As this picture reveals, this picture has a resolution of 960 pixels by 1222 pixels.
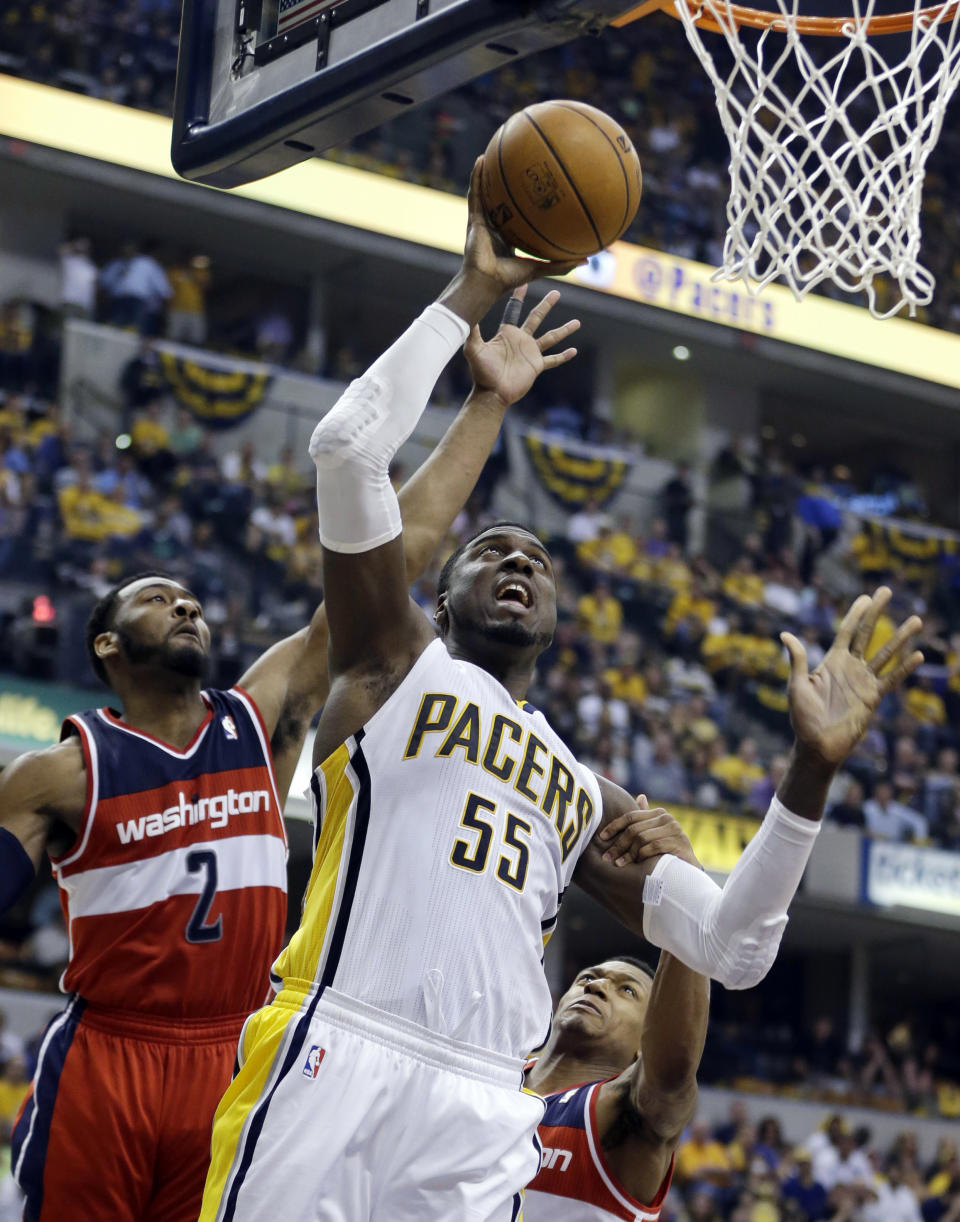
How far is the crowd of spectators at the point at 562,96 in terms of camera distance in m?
14.9

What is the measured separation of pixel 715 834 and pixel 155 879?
10293mm

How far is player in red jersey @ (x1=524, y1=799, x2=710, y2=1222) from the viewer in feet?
12.4

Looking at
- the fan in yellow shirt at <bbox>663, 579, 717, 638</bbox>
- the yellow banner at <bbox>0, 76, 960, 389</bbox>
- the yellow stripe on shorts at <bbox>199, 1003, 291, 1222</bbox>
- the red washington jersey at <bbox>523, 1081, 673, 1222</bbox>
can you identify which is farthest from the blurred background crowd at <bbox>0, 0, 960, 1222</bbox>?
the yellow stripe on shorts at <bbox>199, 1003, 291, 1222</bbox>

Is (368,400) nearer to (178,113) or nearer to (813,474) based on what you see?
(178,113)

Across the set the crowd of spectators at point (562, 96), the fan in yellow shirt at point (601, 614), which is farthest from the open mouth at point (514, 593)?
the crowd of spectators at point (562, 96)

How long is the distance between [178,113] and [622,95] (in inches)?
610

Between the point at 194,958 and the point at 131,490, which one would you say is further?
the point at 131,490

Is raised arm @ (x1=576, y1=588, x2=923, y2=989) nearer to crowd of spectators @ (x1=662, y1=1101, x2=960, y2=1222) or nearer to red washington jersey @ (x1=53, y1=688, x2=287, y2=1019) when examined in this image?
red washington jersey @ (x1=53, y1=688, x2=287, y2=1019)

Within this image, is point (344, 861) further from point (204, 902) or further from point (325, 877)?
point (204, 902)

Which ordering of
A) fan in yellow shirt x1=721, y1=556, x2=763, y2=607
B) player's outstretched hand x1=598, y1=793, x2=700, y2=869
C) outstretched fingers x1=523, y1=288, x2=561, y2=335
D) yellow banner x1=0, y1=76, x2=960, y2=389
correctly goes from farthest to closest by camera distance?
fan in yellow shirt x1=721, y1=556, x2=763, y2=607, yellow banner x1=0, y1=76, x2=960, y2=389, outstretched fingers x1=523, y1=288, x2=561, y2=335, player's outstretched hand x1=598, y1=793, x2=700, y2=869

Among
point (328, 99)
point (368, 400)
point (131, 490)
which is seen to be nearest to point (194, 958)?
point (368, 400)

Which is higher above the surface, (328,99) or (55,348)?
(328,99)

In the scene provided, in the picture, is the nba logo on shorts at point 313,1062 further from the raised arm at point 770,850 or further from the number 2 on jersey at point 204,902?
the number 2 on jersey at point 204,902

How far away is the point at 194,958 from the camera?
3898 millimetres
